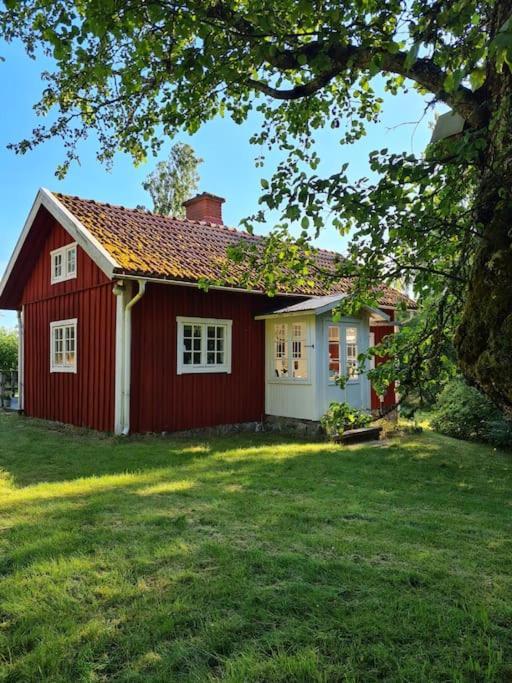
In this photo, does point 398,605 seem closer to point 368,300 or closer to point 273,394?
point 368,300

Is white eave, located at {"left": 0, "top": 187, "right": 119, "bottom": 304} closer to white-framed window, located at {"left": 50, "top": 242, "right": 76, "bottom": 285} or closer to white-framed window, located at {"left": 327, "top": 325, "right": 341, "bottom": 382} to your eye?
white-framed window, located at {"left": 50, "top": 242, "right": 76, "bottom": 285}

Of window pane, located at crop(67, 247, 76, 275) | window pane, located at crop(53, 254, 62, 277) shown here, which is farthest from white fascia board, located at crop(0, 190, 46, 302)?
window pane, located at crop(67, 247, 76, 275)

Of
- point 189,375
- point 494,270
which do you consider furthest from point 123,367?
point 494,270

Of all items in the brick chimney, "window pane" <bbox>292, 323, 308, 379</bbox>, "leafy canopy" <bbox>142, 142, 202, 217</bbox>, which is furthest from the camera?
"leafy canopy" <bbox>142, 142, 202, 217</bbox>

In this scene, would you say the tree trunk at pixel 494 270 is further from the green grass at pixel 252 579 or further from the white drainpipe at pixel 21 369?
the white drainpipe at pixel 21 369

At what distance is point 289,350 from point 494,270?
889 centimetres

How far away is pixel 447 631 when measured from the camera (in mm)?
2566

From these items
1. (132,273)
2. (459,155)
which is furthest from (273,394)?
(459,155)

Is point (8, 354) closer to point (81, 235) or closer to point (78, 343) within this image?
point (78, 343)

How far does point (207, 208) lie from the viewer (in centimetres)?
1462

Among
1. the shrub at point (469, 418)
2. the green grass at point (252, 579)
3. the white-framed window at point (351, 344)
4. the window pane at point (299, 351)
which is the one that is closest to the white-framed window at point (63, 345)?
the window pane at point (299, 351)

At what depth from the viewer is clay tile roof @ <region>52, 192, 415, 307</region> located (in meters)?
9.27

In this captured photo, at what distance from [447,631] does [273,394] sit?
8.82m

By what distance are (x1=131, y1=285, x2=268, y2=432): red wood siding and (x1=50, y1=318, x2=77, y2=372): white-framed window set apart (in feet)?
7.72
